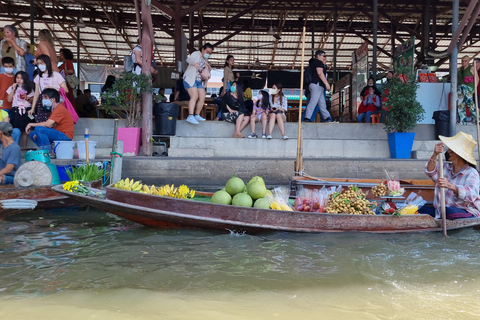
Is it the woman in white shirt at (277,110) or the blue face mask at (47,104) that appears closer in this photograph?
→ the blue face mask at (47,104)

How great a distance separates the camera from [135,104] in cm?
872

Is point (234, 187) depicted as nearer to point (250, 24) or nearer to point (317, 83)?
point (317, 83)

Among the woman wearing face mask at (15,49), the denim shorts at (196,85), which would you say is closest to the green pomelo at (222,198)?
the denim shorts at (196,85)

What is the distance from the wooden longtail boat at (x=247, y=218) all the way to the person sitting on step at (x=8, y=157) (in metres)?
1.75

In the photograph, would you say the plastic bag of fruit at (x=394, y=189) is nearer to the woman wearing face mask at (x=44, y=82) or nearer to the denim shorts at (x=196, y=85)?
the denim shorts at (x=196, y=85)

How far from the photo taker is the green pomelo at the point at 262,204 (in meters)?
4.89

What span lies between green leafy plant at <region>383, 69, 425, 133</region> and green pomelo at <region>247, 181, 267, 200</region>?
455 cm

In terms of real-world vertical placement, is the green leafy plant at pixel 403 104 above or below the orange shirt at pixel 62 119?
above

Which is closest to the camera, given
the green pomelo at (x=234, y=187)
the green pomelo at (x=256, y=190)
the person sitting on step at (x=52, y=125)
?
the green pomelo at (x=256, y=190)

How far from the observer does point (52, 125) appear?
24.8 feet

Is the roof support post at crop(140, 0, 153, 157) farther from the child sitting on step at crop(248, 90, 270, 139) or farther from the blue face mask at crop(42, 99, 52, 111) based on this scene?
the child sitting on step at crop(248, 90, 270, 139)

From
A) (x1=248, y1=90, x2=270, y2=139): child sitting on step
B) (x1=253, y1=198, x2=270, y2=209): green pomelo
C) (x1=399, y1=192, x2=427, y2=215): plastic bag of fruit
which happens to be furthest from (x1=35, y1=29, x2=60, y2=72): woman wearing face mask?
(x1=399, y1=192, x2=427, y2=215): plastic bag of fruit

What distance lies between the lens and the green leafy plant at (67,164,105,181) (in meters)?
6.01

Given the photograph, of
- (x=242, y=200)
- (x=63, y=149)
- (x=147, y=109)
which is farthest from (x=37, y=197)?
(x=147, y=109)
